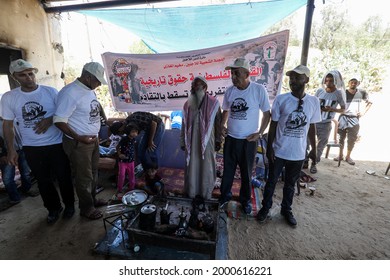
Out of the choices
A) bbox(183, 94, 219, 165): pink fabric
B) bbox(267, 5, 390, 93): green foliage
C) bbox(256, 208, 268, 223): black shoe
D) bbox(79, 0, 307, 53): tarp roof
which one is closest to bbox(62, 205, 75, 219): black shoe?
bbox(183, 94, 219, 165): pink fabric

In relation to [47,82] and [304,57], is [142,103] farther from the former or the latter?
[304,57]

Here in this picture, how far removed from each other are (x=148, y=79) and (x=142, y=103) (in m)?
0.49

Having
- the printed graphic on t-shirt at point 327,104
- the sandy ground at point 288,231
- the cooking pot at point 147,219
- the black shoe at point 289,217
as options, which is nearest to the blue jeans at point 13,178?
the sandy ground at point 288,231

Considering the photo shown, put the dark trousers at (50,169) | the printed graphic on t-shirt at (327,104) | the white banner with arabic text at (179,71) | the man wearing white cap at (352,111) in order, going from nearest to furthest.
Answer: the dark trousers at (50,169) < the white banner with arabic text at (179,71) < the printed graphic on t-shirt at (327,104) < the man wearing white cap at (352,111)

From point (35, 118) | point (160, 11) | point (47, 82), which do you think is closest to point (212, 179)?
point (35, 118)

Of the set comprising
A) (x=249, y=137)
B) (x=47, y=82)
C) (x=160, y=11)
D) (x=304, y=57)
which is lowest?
(x=249, y=137)

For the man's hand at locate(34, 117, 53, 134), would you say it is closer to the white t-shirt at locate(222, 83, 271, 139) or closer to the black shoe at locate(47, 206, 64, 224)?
the black shoe at locate(47, 206, 64, 224)

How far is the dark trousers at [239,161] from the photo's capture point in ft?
8.89

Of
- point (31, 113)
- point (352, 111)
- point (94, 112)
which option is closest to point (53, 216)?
point (31, 113)

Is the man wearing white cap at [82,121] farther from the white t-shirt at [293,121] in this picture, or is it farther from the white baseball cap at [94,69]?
the white t-shirt at [293,121]

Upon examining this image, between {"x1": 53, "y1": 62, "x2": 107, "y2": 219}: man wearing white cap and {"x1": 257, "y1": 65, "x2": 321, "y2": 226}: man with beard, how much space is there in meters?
2.03

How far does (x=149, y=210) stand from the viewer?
2232 mm

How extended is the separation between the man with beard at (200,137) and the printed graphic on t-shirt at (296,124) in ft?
2.73

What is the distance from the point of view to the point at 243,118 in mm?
2600
